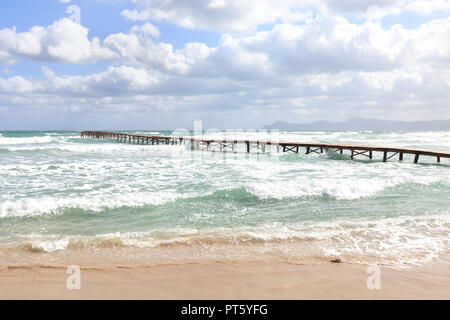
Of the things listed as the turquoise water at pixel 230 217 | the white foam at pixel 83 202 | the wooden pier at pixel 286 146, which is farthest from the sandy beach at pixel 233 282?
the wooden pier at pixel 286 146

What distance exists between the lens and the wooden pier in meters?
19.5

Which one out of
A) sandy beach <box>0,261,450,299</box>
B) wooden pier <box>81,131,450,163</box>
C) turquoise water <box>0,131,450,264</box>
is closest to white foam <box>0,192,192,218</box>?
turquoise water <box>0,131,450,264</box>

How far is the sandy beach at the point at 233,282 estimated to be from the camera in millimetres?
3355

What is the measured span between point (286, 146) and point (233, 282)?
31661 mm

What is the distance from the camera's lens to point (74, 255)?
15.1 ft

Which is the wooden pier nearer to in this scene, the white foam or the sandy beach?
the white foam

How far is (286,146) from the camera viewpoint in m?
34.4

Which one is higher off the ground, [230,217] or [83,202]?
[83,202]

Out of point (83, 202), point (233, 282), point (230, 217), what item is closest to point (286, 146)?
point (230, 217)

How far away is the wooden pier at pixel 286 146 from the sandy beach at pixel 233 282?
16825 millimetres

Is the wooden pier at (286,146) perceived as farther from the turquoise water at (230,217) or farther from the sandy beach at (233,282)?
the sandy beach at (233,282)

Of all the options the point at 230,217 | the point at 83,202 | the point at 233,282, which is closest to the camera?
the point at 233,282

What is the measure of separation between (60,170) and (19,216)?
756 cm

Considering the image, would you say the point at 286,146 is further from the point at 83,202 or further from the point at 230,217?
the point at 83,202
